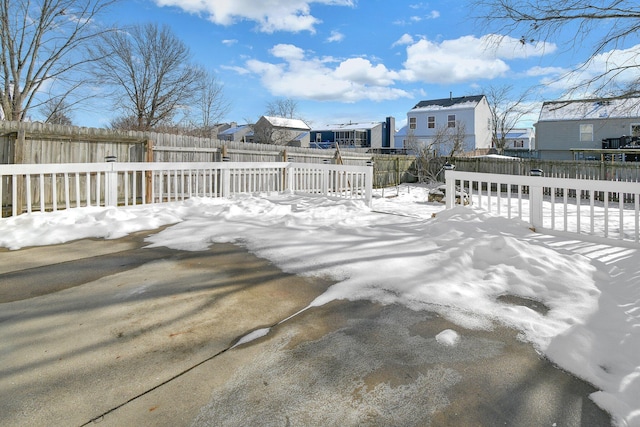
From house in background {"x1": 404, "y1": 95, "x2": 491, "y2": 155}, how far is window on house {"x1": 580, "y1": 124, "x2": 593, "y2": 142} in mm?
7130

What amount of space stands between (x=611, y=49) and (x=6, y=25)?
14.6 metres

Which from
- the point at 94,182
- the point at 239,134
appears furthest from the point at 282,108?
the point at 94,182

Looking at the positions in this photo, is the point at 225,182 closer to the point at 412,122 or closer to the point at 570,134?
the point at 570,134

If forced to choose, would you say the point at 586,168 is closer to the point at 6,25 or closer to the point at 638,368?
the point at 638,368

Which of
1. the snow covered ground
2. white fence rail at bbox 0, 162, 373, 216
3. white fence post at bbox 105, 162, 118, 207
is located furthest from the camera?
white fence post at bbox 105, 162, 118, 207

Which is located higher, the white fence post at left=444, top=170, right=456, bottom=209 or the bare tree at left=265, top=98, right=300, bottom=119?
the bare tree at left=265, top=98, right=300, bottom=119

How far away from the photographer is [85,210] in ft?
17.1

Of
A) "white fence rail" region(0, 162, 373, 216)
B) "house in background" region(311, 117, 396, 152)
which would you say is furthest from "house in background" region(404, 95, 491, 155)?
"white fence rail" region(0, 162, 373, 216)

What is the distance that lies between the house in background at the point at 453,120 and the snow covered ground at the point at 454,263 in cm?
2645

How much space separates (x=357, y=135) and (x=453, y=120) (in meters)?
10.6

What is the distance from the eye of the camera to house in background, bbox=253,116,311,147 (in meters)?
38.4

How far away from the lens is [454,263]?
10.3 feet

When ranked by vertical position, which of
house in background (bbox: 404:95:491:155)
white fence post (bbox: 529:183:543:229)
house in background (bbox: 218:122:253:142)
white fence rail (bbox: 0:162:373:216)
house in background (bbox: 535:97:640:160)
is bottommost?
white fence post (bbox: 529:183:543:229)

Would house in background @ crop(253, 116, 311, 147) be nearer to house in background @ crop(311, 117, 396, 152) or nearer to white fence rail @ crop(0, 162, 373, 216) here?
house in background @ crop(311, 117, 396, 152)
